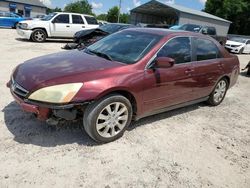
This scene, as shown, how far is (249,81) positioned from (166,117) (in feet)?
19.1

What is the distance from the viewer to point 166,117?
4.89 meters

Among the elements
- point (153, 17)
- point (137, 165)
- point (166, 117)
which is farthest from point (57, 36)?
point (153, 17)

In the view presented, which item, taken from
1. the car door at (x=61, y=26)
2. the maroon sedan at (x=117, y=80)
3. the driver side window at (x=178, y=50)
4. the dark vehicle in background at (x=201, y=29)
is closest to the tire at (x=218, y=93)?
the maroon sedan at (x=117, y=80)

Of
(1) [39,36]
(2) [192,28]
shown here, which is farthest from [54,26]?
(2) [192,28]

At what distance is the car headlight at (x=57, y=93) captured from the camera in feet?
10.4

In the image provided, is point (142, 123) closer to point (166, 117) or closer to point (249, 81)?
point (166, 117)

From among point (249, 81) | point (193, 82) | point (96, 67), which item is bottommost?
point (249, 81)

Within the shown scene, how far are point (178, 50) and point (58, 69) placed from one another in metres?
2.06

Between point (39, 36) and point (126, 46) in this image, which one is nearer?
point (126, 46)

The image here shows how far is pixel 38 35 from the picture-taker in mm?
13766

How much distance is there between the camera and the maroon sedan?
128 inches

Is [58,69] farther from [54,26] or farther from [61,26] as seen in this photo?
[61,26]

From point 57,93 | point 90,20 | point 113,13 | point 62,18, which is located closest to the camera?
point 57,93

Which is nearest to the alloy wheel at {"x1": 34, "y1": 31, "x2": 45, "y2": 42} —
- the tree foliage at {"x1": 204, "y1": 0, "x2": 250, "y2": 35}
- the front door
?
the front door
